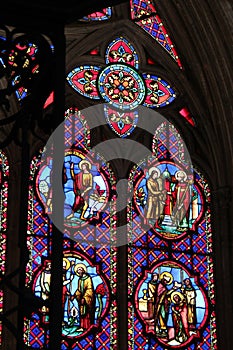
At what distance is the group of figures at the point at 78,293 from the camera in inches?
447

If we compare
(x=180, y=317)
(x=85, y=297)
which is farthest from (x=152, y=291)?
(x=85, y=297)

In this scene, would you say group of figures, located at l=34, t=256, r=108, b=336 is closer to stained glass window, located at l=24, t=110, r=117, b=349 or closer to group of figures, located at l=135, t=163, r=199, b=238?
stained glass window, located at l=24, t=110, r=117, b=349

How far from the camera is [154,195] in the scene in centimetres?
1257

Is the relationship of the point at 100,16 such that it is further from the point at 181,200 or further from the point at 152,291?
the point at 152,291

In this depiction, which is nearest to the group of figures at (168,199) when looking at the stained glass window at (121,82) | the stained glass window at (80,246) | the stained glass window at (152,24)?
the stained glass window at (80,246)

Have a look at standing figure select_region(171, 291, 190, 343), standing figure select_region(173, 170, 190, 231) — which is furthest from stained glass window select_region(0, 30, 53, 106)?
standing figure select_region(173, 170, 190, 231)

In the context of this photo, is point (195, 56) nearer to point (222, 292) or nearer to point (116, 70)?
point (116, 70)

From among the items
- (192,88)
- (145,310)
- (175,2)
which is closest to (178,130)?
(192,88)

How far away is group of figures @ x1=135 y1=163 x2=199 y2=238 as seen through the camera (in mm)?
12414

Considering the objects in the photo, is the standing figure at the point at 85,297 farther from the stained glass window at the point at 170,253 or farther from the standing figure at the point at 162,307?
the standing figure at the point at 162,307

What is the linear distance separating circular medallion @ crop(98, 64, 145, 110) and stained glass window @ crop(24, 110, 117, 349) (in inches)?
23.3

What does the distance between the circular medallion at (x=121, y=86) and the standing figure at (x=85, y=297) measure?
260 centimetres

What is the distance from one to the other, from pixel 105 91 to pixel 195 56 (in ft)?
4.49

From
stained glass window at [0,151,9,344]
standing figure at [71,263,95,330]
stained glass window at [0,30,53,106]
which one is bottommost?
stained glass window at [0,30,53,106]
